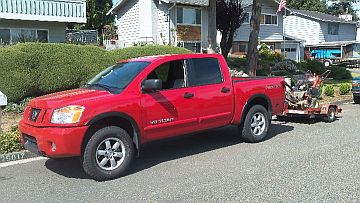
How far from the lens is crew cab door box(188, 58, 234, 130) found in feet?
23.0

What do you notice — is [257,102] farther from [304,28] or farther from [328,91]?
[304,28]

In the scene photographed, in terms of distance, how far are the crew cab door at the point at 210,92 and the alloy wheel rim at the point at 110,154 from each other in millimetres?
1565

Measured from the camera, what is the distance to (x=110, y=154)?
19.6ft

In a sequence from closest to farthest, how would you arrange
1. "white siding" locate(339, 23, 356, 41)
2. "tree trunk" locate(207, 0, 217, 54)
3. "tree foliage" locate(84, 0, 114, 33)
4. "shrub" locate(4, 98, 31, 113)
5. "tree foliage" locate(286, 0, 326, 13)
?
1. "shrub" locate(4, 98, 31, 113)
2. "tree trunk" locate(207, 0, 217, 54)
3. "tree foliage" locate(84, 0, 114, 33)
4. "white siding" locate(339, 23, 356, 41)
5. "tree foliage" locate(286, 0, 326, 13)

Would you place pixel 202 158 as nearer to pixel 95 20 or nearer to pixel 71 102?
pixel 71 102

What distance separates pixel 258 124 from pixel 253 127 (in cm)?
15

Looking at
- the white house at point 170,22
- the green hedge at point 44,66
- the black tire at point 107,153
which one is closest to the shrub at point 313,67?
the white house at point 170,22

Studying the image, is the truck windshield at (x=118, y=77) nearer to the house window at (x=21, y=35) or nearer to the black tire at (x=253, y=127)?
the black tire at (x=253, y=127)

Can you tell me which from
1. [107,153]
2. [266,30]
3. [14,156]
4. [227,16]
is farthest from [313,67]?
[107,153]

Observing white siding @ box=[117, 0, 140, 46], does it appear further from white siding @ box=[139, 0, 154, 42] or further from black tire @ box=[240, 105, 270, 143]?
black tire @ box=[240, 105, 270, 143]

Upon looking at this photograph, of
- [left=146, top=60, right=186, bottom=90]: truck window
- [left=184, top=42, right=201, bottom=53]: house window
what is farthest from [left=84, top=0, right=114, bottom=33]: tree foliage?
[left=146, top=60, right=186, bottom=90]: truck window

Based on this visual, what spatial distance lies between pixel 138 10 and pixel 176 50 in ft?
62.2

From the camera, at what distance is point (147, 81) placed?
6.23 metres

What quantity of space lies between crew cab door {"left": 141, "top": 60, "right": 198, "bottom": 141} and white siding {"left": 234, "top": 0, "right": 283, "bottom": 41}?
101 feet
